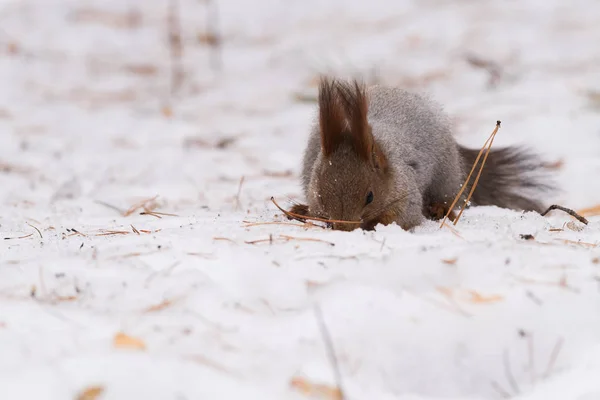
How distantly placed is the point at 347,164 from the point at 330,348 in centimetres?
128

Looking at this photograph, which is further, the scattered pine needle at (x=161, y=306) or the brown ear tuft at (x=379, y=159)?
the brown ear tuft at (x=379, y=159)

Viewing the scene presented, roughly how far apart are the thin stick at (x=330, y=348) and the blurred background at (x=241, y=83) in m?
1.64

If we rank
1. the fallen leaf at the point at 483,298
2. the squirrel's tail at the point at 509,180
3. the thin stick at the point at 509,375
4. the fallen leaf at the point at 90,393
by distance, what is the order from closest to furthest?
the fallen leaf at the point at 90,393, the thin stick at the point at 509,375, the fallen leaf at the point at 483,298, the squirrel's tail at the point at 509,180

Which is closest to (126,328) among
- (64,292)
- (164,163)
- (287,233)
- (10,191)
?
(64,292)

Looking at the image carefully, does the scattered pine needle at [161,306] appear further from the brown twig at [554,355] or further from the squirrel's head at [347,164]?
the squirrel's head at [347,164]

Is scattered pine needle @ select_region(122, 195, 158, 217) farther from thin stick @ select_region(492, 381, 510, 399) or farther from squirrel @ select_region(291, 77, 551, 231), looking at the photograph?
thin stick @ select_region(492, 381, 510, 399)

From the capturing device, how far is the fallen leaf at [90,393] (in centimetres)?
140

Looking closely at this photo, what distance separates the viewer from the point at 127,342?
1.56 metres

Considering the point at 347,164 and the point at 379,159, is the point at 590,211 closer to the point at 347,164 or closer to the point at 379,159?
the point at 379,159

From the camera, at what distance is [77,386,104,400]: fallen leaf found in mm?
1398

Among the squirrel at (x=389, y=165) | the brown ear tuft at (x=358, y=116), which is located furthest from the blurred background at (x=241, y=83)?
→ the brown ear tuft at (x=358, y=116)

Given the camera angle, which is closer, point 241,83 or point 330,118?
point 330,118

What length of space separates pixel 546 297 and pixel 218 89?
566 cm

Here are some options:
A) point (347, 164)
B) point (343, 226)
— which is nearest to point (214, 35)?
point (347, 164)
